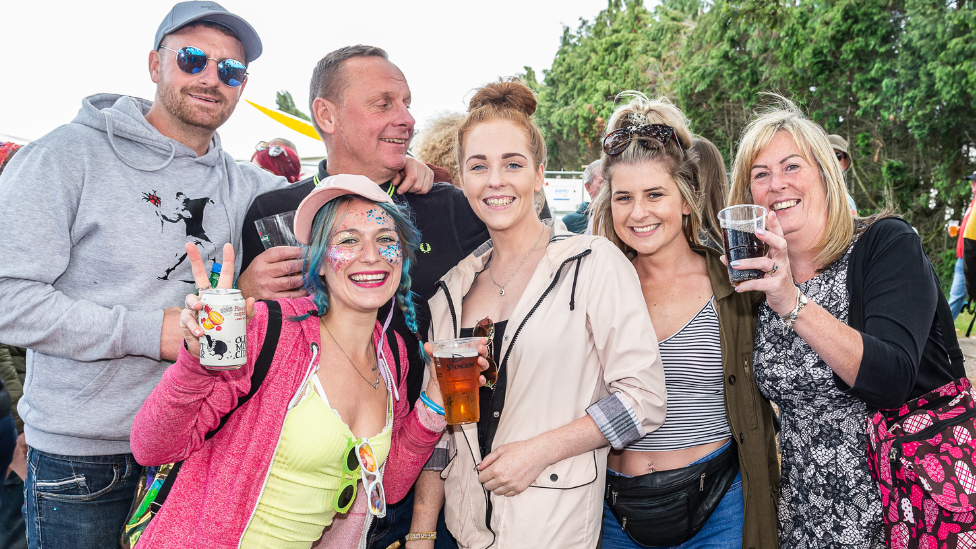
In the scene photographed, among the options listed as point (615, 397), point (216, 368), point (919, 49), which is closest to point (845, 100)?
point (919, 49)

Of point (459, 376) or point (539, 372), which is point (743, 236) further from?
point (459, 376)

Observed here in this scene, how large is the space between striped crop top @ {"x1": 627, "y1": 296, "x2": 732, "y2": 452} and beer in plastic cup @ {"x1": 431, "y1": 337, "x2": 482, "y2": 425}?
821 millimetres

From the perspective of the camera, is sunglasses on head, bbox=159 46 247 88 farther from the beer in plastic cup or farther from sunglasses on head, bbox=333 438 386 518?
sunglasses on head, bbox=333 438 386 518

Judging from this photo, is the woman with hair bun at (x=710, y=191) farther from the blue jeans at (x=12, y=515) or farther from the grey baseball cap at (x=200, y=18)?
the blue jeans at (x=12, y=515)

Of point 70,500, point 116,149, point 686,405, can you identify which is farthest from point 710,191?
point 70,500

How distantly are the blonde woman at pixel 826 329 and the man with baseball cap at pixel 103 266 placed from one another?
7.51 ft

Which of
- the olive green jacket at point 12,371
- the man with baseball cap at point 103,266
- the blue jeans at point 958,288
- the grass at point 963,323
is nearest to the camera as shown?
the man with baseball cap at point 103,266

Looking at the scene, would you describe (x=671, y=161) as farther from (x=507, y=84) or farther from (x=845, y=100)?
(x=845, y=100)

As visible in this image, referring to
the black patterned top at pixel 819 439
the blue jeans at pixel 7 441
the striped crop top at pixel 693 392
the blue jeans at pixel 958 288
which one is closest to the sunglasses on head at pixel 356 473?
the striped crop top at pixel 693 392

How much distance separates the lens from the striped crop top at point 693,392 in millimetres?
2553

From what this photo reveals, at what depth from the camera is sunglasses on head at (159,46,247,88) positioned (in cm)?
271

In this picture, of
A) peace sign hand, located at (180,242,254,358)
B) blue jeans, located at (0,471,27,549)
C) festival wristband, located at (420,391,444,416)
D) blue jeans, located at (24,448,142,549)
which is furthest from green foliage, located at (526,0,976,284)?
blue jeans, located at (0,471,27,549)

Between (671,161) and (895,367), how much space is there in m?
1.20

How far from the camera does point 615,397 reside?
2.17m
